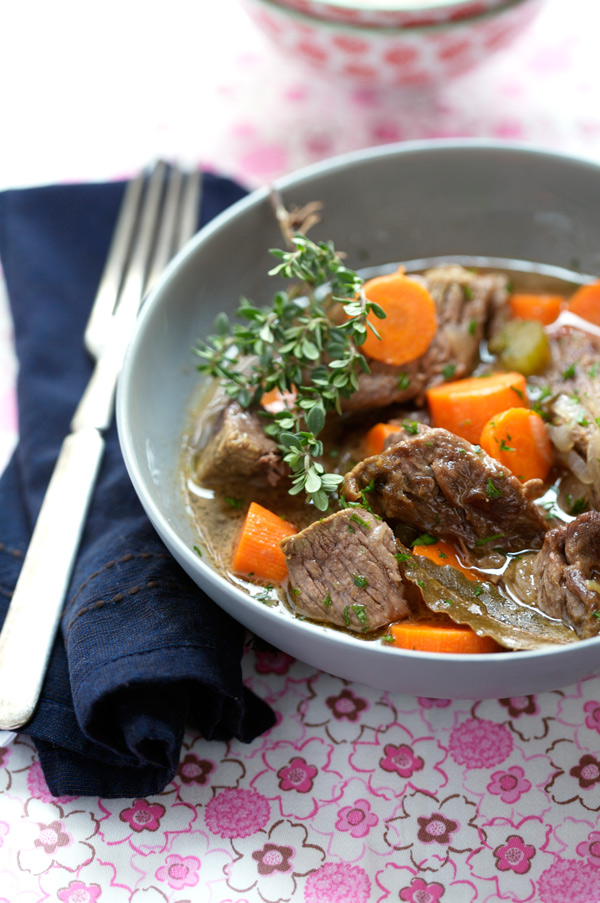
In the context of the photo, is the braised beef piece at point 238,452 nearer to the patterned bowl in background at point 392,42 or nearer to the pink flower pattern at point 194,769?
the pink flower pattern at point 194,769

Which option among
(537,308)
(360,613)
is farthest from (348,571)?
(537,308)

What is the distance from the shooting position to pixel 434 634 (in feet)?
6.91

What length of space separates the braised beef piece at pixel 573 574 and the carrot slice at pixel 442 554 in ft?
0.62

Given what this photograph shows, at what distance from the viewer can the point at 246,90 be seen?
3.80 metres

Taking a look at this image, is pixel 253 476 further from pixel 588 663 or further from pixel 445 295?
pixel 588 663

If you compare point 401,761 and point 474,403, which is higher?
point 474,403

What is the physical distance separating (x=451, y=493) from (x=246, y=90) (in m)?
2.42

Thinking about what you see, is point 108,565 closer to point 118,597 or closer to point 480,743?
point 118,597

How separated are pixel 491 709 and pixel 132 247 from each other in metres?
2.05

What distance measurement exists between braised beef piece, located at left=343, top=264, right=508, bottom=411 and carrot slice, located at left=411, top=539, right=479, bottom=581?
0.55 metres

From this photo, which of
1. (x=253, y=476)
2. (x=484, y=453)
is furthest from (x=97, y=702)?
(x=484, y=453)

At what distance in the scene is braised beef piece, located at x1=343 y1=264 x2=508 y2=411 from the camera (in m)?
2.63

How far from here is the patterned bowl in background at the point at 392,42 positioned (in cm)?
299

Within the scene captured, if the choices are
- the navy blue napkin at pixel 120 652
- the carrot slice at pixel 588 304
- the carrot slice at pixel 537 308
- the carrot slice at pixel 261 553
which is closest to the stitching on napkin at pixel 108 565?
the navy blue napkin at pixel 120 652
